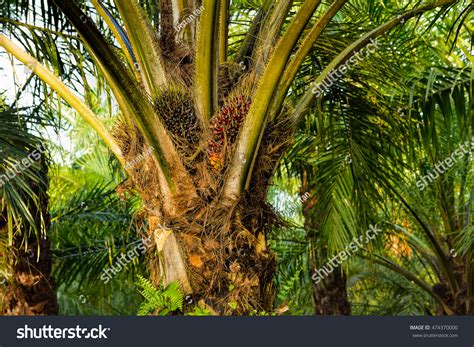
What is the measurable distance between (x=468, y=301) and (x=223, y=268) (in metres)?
6.13

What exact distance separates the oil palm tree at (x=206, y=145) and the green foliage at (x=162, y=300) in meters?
0.07

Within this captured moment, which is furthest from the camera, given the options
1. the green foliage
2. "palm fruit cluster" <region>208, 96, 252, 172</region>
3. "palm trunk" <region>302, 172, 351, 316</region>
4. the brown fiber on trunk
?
"palm trunk" <region>302, 172, 351, 316</region>

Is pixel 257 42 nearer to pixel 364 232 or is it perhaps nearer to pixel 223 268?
pixel 223 268

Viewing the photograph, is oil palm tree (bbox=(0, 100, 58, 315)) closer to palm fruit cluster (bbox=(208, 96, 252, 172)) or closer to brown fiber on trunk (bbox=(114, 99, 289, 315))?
brown fiber on trunk (bbox=(114, 99, 289, 315))

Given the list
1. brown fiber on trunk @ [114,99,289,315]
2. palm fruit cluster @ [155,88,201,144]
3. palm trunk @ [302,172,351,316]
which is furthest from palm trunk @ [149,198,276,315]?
palm trunk @ [302,172,351,316]

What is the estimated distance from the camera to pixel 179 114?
392 cm

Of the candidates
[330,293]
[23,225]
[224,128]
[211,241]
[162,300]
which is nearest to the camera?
[162,300]

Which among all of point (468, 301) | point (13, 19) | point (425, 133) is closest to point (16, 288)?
point (13, 19)

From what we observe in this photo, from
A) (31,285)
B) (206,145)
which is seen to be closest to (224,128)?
(206,145)

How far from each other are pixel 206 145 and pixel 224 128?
0.13m

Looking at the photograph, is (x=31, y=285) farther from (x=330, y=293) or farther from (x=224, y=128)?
(x=330, y=293)

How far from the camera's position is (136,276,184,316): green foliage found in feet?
11.9

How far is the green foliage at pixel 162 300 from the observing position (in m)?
3.62

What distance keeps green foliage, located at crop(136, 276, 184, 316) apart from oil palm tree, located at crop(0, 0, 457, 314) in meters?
0.07
